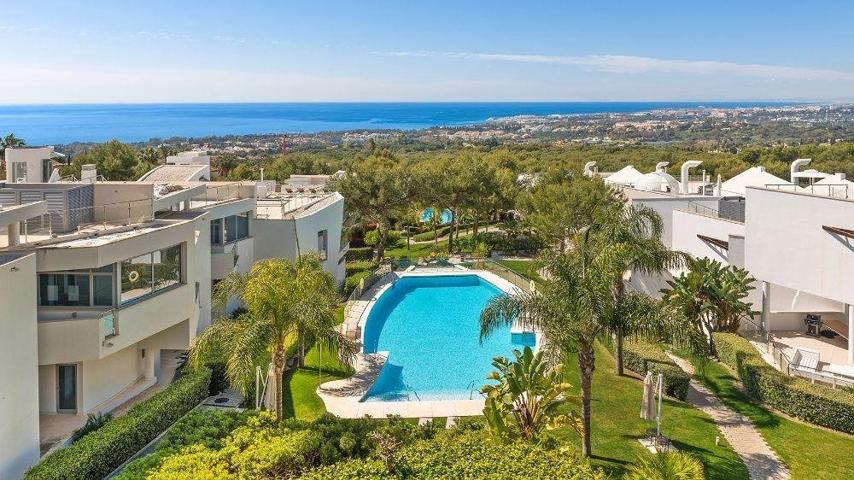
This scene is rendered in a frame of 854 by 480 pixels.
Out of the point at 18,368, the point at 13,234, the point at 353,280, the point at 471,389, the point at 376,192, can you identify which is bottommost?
the point at 471,389

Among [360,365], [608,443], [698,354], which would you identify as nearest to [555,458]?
[608,443]

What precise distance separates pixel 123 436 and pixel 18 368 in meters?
2.24

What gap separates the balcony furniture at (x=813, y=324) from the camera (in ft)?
66.6

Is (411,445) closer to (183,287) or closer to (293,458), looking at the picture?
(293,458)

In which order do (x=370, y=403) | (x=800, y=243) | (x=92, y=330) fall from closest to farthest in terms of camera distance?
(x=92, y=330)
(x=370, y=403)
(x=800, y=243)

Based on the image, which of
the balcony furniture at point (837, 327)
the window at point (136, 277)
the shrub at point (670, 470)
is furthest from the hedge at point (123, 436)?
the balcony furniture at point (837, 327)

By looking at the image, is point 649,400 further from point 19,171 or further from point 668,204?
point 19,171

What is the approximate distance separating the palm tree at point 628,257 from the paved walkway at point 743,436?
2400 millimetres

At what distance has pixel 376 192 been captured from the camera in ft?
117

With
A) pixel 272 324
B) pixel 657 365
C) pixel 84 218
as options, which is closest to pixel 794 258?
pixel 657 365

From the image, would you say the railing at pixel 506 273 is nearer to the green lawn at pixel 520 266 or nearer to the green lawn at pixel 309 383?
the green lawn at pixel 520 266

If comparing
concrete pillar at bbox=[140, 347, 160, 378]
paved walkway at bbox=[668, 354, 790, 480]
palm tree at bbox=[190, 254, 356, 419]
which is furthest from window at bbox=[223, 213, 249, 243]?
paved walkway at bbox=[668, 354, 790, 480]

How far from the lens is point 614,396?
16406mm

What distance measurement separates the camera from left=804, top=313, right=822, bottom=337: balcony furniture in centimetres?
2031
